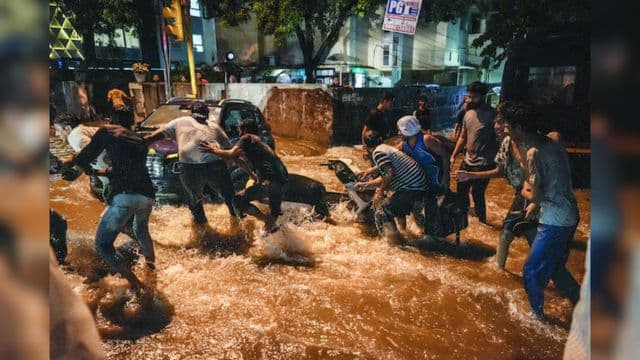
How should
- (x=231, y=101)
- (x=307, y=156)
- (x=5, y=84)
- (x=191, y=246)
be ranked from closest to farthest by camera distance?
(x=5, y=84) → (x=191, y=246) → (x=231, y=101) → (x=307, y=156)

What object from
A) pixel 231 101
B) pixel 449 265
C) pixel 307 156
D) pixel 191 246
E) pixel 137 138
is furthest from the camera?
pixel 307 156

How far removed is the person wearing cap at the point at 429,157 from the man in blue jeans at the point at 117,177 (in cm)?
322

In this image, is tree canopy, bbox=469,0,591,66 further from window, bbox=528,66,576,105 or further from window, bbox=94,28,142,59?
window, bbox=94,28,142,59

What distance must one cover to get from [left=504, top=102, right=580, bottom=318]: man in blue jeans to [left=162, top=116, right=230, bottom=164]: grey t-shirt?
3.78 meters

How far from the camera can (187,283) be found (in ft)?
15.1

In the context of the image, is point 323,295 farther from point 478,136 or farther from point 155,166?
point 155,166

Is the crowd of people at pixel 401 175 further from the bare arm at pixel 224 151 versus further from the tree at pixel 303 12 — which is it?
the tree at pixel 303 12

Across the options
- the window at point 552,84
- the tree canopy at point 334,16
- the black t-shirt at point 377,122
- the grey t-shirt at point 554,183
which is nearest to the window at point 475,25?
the tree canopy at point 334,16

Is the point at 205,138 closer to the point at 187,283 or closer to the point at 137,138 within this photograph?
the point at 137,138

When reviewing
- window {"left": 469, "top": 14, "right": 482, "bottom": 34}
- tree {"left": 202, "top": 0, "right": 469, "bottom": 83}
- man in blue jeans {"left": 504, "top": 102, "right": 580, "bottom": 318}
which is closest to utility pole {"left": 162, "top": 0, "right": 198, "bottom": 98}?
tree {"left": 202, "top": 0, "right": 469, "bottom": 83}

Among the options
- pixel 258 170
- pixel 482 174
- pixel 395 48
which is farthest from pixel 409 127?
pixel 395 48

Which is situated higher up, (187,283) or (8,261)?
(8,261)

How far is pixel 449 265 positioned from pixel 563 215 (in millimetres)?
2062

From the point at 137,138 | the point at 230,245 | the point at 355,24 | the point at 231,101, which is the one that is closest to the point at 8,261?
the point at 137,138
